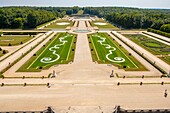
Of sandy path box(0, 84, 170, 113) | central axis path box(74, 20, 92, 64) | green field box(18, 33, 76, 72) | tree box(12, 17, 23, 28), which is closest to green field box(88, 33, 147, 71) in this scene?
central axis path box(74, 20, 92, 64)

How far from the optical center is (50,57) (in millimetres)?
62469

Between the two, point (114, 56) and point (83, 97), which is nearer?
point (83, 97)

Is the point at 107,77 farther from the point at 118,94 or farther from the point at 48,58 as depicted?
the point at 48,58

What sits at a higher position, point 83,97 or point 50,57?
point 50,57

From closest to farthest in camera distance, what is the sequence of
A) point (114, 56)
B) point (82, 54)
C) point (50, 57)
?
1. point (50, 57)
2. point (114, 56)
3. point (82, 54)

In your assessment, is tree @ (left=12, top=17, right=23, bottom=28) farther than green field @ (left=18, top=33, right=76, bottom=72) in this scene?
Yes

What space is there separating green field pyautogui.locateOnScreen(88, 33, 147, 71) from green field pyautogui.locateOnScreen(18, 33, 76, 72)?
7.39 metres

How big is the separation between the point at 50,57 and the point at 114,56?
60.0ft

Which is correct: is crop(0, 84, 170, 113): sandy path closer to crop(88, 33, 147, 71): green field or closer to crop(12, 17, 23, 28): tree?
crop(88, 33, 147, 71): green field

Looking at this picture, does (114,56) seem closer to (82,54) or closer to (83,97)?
(82,54)

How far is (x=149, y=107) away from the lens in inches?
1344

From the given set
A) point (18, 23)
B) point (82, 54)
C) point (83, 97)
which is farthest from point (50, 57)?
point (18, 23)

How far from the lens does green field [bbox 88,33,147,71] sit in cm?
5509

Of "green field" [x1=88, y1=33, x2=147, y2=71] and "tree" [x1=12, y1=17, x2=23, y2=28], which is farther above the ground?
"tree" [x1=12, y1=17, x2=23, y2=28]
